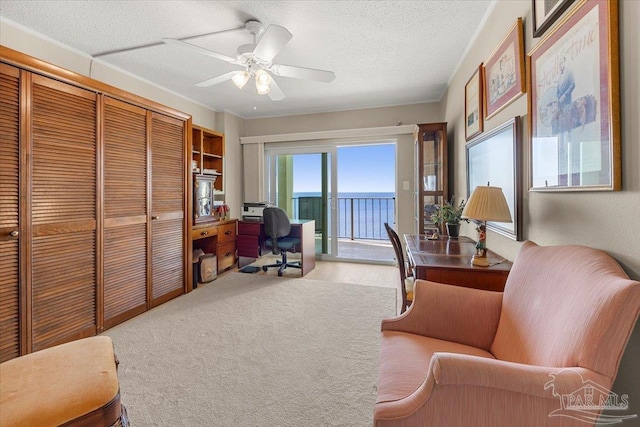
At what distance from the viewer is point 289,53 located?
270cm

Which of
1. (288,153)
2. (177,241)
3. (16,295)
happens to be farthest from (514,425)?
(288,153)

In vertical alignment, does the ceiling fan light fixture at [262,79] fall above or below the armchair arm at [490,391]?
above

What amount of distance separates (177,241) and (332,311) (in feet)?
6.04

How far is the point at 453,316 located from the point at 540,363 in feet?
1.41

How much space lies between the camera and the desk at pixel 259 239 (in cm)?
394

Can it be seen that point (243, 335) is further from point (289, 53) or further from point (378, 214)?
point (378, 214)

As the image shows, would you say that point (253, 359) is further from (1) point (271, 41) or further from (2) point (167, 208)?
(1) point (271, 41)

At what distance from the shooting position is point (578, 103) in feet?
3.62

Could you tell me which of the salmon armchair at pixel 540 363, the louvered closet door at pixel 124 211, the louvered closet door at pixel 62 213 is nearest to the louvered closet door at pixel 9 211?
the louvered closet door at pixel 62 213

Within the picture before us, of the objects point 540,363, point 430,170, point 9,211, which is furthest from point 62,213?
point 430,170

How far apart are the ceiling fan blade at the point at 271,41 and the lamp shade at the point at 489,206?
1.57 meters

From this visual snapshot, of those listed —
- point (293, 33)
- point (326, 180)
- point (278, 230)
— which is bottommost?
point (278, 230)

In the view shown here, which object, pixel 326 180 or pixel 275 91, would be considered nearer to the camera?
pixel 275 91

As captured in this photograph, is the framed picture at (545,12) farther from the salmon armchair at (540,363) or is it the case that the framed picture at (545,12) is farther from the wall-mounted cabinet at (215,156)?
the wall-mounted cabinet at (215,156)
